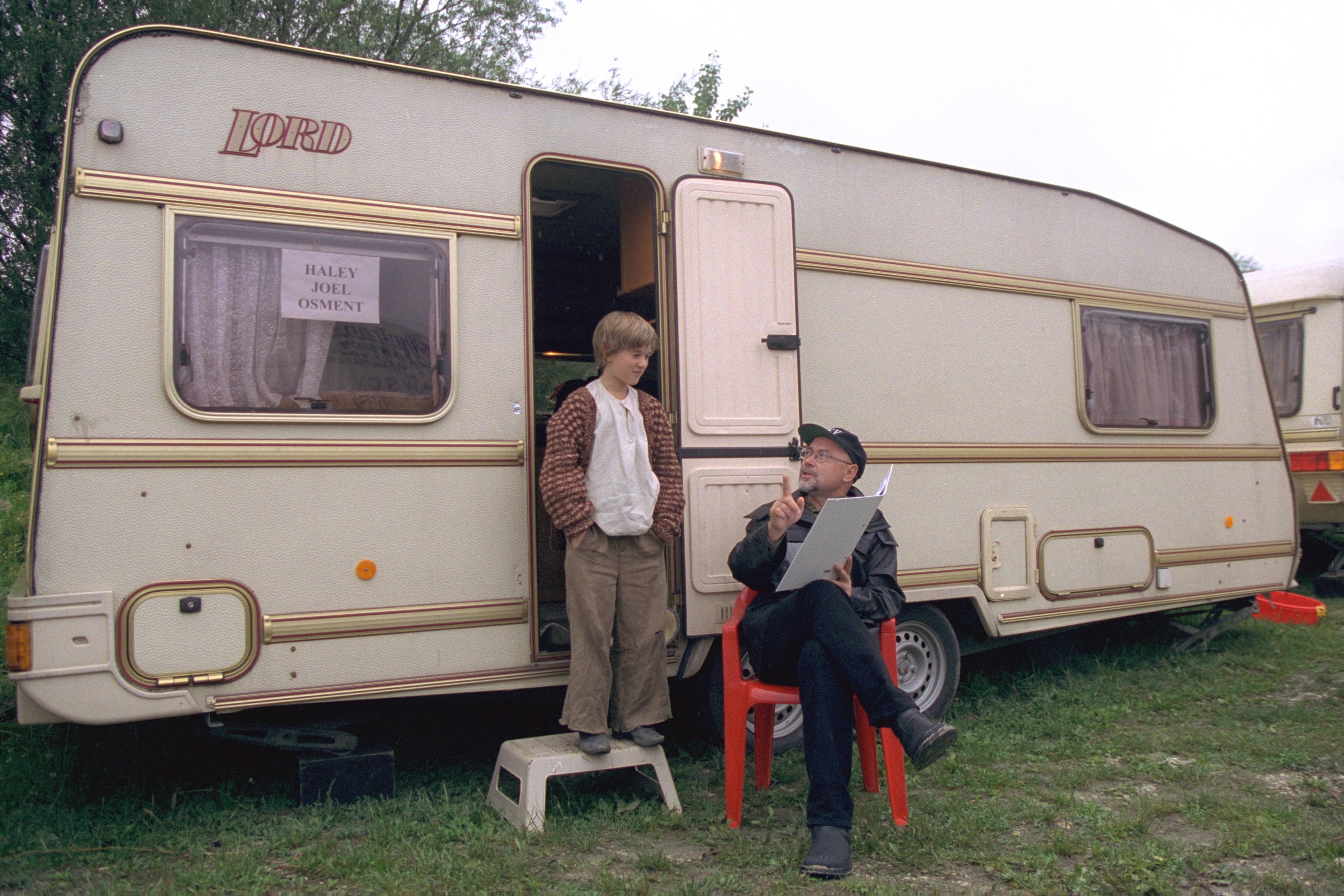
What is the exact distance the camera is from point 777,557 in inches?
147

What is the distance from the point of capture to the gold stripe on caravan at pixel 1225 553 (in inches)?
232

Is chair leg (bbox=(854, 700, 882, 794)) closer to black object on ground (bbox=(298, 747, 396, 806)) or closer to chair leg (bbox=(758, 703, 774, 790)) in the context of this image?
chair leg (bbox=(758, 703, 774, 790))

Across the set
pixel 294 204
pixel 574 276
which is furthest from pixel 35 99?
pixel 294 204

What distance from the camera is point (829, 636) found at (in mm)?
3545

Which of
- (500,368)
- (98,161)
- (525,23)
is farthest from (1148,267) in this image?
(525,23)

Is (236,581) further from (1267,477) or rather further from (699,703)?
(1267,477)

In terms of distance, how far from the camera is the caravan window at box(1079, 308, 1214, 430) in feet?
18.8

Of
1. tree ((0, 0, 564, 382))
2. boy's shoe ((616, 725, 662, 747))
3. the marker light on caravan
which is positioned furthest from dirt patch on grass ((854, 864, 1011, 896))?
tree ((0, 0, 564, 382))

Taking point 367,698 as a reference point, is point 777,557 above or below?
above

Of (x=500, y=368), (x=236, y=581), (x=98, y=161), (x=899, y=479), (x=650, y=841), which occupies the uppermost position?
(x=98, y=161)

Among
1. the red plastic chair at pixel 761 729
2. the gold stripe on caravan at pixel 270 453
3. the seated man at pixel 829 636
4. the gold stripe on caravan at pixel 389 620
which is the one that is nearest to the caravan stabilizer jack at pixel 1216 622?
the red plastic chair at pixel 761 729

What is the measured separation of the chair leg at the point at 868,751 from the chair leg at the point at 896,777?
28cm

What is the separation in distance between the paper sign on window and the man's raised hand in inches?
61.6

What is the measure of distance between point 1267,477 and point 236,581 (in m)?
5.82
